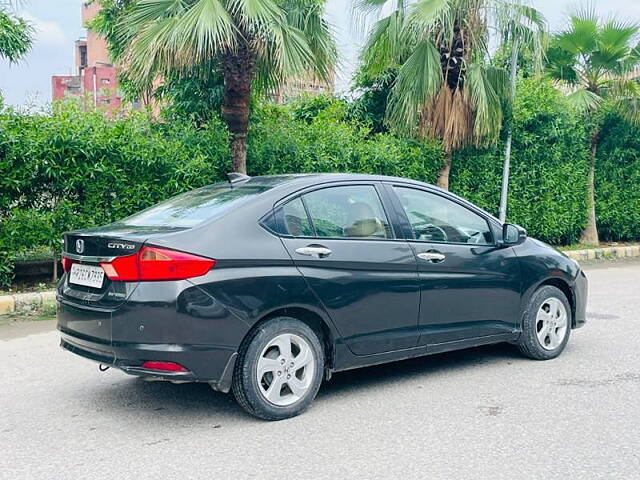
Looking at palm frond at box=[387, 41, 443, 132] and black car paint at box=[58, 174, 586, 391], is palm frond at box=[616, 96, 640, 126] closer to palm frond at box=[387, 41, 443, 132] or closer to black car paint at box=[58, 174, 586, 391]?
palm frond at box=[387, 41, 443, 132]

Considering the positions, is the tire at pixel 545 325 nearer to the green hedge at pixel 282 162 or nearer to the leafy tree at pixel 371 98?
the green hedge at pixel 282 162

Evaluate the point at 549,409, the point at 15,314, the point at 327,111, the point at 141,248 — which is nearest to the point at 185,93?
the point at 327,111

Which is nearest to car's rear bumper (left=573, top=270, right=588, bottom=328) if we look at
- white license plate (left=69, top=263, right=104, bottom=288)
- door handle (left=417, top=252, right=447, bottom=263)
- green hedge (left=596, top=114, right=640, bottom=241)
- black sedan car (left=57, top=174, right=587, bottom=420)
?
black sedan car (left=57, top=174, right=587, bottom=420)

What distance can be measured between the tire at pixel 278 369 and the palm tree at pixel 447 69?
8.91 meters

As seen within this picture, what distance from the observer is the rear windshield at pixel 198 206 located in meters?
4.61

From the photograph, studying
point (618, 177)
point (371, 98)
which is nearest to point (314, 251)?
point (371, 98)

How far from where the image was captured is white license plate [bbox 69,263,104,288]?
171 inches

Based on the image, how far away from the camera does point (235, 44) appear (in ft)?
32.2

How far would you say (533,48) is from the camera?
42.5ft

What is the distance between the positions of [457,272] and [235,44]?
5.83m

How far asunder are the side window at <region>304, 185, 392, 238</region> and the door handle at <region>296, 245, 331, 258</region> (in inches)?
5.0

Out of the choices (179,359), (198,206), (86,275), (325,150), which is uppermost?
(325,150)

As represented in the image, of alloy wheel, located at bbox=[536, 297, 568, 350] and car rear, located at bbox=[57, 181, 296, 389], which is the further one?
alloy wheel, located at bbox=[536, 297, 568, 350]

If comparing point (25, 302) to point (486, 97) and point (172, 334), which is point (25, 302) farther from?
point (486, 97)
